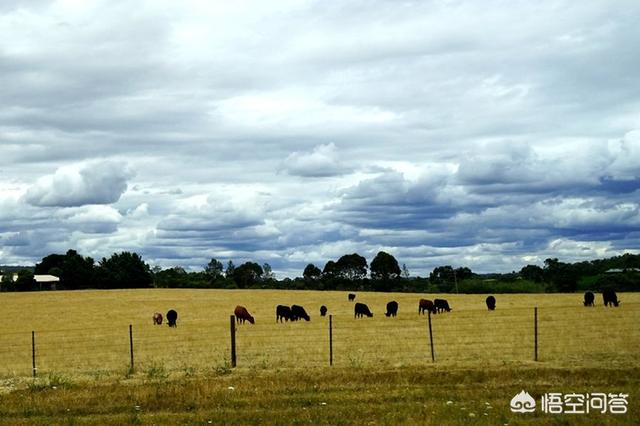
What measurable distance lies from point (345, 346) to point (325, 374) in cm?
959

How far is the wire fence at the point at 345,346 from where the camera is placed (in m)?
22.8

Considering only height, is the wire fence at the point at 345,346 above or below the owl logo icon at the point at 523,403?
below

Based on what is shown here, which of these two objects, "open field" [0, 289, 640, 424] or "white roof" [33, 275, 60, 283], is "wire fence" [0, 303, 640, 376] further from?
"white roof" [33, 275, 60, 283]

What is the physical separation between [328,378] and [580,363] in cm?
724

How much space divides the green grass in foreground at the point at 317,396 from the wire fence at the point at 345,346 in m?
2.51

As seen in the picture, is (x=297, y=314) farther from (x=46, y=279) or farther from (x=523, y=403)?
(x=46, y=279)

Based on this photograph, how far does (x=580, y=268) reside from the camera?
120 metres

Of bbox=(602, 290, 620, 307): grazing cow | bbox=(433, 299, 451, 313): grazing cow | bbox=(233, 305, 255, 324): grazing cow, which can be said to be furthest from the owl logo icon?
bbox=(602, 290, 620, 307): grazing cow

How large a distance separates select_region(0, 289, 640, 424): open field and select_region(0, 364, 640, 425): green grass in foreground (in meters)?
0.03

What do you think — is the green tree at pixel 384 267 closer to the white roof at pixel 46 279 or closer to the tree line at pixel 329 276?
the tree line at pixel 329 276

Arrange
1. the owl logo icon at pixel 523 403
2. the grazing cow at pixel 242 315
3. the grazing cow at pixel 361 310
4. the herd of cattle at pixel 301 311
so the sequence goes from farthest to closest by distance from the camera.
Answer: the grazing cow at pixel 361 310 → the herd of cattle at pixel 301 311 → the grazing cow at pixel 242 315 → the owl logo icon at pixel 523 403

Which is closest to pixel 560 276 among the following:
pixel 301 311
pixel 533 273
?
pixel 533 273

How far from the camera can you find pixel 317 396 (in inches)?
620

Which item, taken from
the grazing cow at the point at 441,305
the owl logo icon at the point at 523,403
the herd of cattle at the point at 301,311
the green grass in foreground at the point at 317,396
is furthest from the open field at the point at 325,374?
the grazing cow at the point at 441,305
